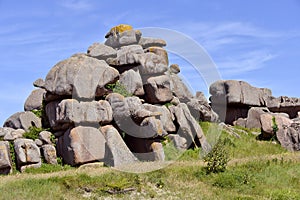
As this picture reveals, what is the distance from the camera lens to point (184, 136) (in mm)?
35281

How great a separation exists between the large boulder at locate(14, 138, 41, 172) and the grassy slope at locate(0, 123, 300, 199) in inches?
233

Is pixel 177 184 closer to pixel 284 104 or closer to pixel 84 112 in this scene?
pixel 84 112

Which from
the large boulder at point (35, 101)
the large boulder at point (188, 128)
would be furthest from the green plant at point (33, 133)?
the large boulder at point (188, 128)

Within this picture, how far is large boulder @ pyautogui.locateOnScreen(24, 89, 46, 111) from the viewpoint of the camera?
117 feet

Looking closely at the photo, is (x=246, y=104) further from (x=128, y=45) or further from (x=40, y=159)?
(x=40, y=159)

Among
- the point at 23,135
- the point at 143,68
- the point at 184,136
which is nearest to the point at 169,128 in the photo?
the point at 184,136

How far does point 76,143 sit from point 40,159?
2.82m

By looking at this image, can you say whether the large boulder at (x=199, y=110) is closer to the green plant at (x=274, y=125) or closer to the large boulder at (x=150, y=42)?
the green plant at (x=274, y=125)

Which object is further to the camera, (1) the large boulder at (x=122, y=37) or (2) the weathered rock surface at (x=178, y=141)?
(1) the large boulder at (x=122, y=37)

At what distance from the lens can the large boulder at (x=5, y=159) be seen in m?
28.3

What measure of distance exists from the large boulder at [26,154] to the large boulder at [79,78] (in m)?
4.30

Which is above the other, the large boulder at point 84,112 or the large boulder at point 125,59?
the large boulder at point 125,59

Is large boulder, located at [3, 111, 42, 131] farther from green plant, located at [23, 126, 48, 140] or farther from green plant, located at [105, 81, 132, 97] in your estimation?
green plant, located at [105, 81, 132, 97]

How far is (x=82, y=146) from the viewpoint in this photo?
29.3 metres
